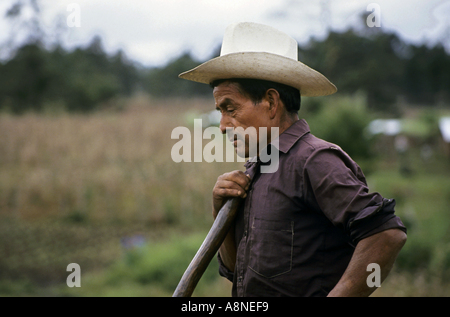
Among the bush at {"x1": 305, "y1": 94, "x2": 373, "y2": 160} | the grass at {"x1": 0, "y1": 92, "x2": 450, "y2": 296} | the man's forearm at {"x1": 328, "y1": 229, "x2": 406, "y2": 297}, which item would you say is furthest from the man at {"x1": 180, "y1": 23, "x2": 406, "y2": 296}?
the bush at {"x1": 305, "y1": 94, "x2": 373, "y2": 160}

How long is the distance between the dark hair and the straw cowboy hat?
0.06 feet

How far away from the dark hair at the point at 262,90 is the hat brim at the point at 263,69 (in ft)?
0.06

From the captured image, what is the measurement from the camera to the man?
132 cm

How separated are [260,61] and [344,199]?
→ 0.68 m

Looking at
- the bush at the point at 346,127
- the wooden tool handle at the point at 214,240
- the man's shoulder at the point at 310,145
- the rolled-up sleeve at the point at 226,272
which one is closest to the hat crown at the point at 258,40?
the man's shoulder at the point at 310,145

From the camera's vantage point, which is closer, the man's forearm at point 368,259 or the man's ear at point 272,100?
the man's forearm at point 368,259

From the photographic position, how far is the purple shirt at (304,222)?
1362 millimetres

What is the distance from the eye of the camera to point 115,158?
439 inches

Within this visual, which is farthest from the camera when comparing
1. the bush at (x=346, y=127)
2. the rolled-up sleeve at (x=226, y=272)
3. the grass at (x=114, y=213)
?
the bush at (x=346, y=127)

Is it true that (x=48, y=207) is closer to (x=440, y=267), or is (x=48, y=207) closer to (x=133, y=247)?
(x=133, y=247)

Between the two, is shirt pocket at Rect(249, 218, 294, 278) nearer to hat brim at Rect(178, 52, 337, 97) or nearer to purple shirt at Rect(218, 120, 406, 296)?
purple shirt at Rect(218, 120, 406, 296)

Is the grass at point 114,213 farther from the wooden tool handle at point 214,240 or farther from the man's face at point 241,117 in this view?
the man's face at point 241,117

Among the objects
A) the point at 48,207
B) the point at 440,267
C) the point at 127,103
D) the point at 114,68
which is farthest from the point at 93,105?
the point at 440,267
